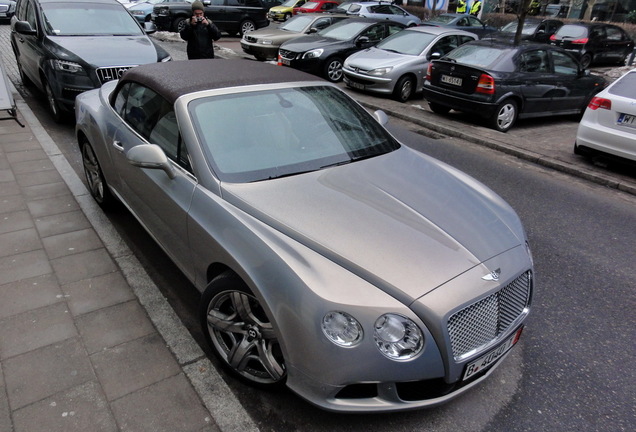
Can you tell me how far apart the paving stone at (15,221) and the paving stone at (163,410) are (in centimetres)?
256

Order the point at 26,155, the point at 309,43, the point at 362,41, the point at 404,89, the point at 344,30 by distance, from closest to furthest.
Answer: the point at 26,155, the point at 404,89, the point at 309,43, the point at 362,41, the point at 344,30

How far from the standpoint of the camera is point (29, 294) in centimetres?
333

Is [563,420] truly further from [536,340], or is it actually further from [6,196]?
[6,196]

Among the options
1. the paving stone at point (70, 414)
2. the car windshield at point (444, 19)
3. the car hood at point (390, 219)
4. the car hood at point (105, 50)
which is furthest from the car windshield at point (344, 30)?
the paving stone at point (70, 414)

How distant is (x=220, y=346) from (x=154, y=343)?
1.65ft

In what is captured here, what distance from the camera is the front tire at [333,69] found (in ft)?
39.6

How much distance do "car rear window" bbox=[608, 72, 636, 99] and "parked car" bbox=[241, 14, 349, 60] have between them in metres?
9.44

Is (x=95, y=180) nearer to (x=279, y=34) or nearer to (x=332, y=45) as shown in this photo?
(x=332, y=45)

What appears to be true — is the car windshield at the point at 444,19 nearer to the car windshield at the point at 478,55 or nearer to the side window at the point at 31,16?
the car windshield at the point at 478,55

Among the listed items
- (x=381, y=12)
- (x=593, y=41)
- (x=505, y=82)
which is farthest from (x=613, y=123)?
(x=381, y=12)

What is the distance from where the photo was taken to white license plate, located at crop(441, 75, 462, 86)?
29.0ft

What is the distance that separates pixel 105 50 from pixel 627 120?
764cm

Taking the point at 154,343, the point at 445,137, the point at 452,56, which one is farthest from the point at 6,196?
the point at 452,56

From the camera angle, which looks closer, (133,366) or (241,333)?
(241,333)
